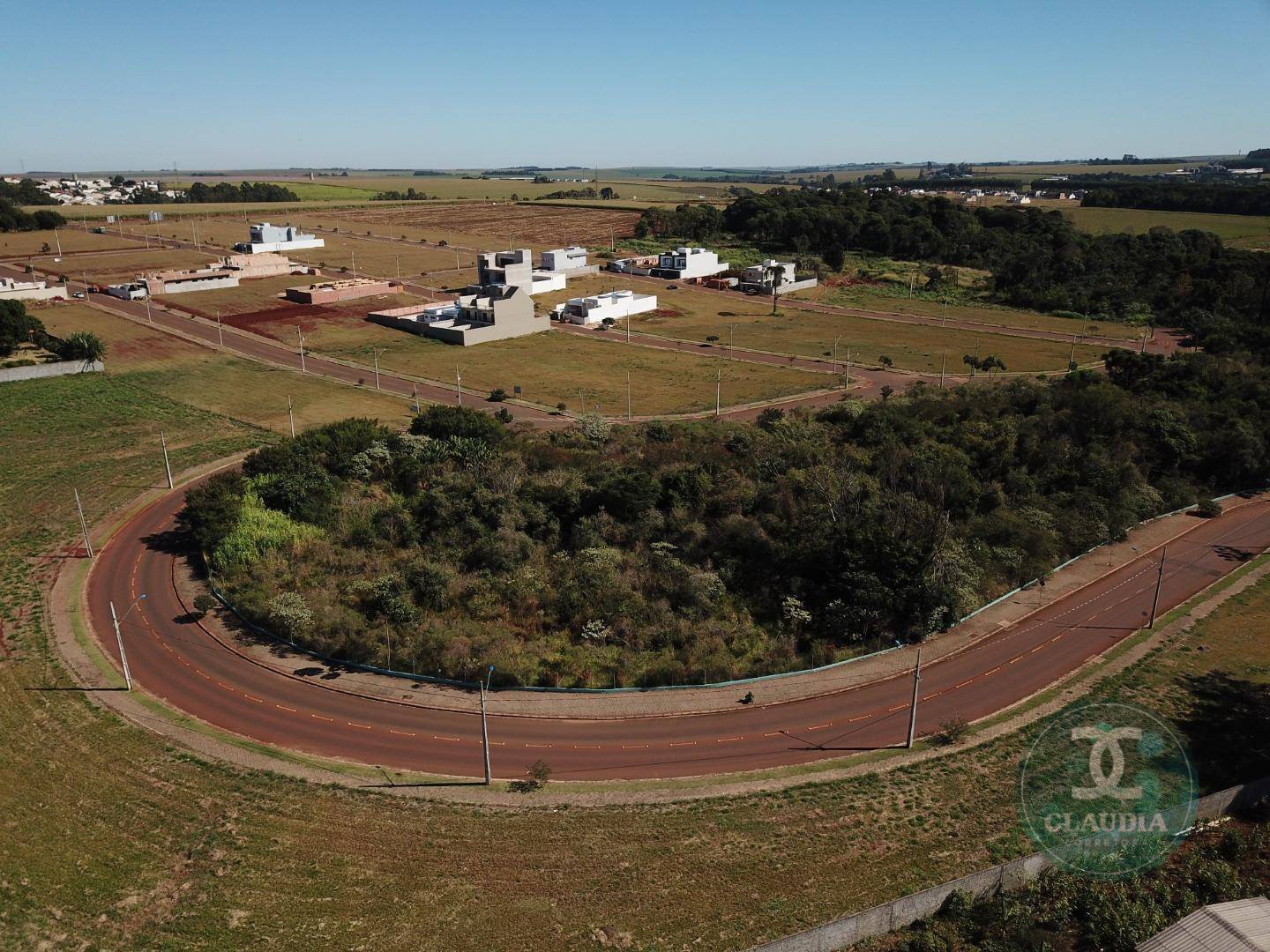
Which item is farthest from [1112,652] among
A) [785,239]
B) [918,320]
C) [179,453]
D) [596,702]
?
[785,239]

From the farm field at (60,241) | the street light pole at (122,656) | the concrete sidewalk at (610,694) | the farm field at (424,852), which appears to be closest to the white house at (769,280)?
the concrete sidewalk at (610,694)

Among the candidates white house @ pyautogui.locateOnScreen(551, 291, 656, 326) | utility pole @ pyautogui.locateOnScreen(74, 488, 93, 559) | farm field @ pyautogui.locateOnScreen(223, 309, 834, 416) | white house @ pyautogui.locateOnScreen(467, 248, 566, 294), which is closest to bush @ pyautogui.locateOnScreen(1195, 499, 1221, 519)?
farm field @ pyautogui.locateOnScreen(223, 309, 834, 416)

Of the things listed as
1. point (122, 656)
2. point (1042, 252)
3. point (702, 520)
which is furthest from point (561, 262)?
point (122, 656)

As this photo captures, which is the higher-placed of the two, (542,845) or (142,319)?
(142,319)

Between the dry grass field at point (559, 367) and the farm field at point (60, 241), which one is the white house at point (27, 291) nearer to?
the dry grass field at point (559, 367)

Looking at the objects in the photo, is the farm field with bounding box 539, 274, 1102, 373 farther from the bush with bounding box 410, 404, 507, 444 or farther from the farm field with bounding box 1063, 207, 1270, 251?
the farm field with bounding box 1063, 207, 1270, 251

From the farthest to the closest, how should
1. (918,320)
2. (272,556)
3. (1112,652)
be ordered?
(918,320)
(272,556)
(1112,652)

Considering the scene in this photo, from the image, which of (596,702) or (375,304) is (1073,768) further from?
(375,304)

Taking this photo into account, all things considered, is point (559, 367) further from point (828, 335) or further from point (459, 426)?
point (828, 335)
